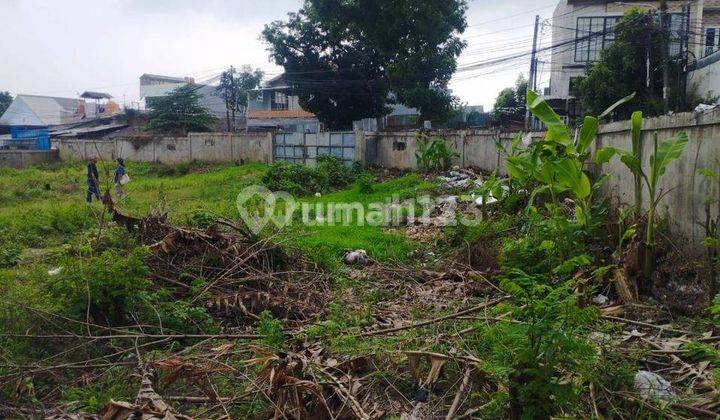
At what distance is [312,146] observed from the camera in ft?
58.1

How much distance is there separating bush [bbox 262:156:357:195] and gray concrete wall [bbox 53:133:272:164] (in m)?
5.06

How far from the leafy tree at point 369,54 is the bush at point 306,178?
644 cm

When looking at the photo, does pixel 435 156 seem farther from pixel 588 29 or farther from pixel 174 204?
pixel 588 29

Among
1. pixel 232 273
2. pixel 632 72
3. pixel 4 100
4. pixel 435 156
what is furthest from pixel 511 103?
pixel 4 100

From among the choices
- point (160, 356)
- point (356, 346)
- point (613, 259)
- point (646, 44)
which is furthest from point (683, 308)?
point (646, 44)

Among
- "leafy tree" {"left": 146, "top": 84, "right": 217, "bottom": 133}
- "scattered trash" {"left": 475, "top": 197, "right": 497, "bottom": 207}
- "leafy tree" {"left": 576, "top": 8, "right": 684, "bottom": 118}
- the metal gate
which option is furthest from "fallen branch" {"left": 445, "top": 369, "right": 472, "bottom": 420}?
"leafy tree" {"left": 146, "top": 84, "right": 217, "bottom": 133}

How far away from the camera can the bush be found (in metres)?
13.2

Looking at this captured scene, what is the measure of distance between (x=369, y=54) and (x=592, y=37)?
8880 mm

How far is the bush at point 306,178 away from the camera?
522 inches

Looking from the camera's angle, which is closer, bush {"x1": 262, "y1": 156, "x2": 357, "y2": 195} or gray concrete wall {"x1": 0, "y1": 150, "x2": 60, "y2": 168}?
bush {"x1": 262, "y1": 156, "x2": 357, "y2": 195}

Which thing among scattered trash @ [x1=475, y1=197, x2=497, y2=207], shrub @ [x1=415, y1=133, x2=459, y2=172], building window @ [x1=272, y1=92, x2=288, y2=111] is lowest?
scattered trash @ [x1=475, y1=197, x2=497, y2=207]

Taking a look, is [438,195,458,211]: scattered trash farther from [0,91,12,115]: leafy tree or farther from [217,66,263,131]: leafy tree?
[0,91,12,115]: leafy tree
